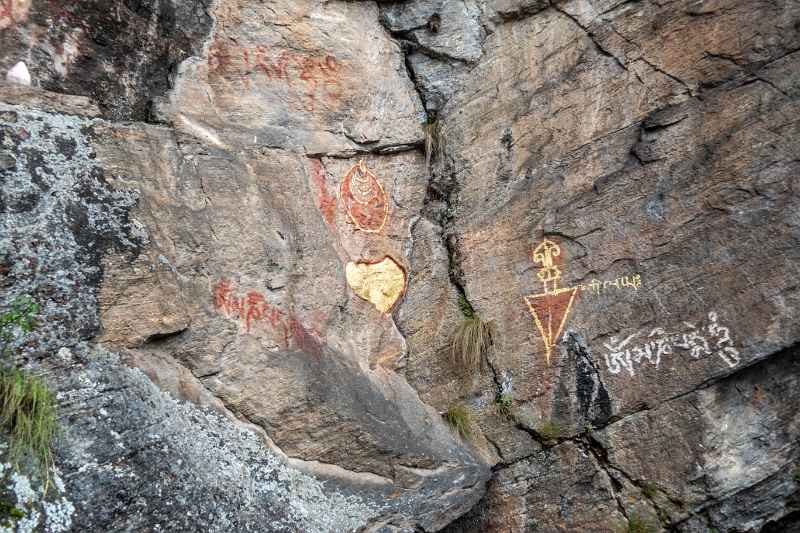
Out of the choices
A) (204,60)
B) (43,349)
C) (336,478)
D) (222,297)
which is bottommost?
(336,478)

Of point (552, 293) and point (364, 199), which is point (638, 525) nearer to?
point (552, 293)

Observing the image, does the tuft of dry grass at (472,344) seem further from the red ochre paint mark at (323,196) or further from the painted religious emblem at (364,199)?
the red ochre paint mark at (323,196)

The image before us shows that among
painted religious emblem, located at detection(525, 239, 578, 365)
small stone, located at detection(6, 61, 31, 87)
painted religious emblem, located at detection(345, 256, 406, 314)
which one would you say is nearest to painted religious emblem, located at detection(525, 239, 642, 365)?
painted religious emblem, located at detection(525, 239, 578, 365)

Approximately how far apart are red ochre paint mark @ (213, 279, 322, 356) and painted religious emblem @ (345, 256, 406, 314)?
26.7 inches

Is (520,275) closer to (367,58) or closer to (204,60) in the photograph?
(367,58)

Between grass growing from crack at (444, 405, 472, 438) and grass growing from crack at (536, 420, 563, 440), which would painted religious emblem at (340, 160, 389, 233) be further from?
grass growing from crack at (536, 420, 563, 440)

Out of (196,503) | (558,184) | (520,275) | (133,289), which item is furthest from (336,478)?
(558,184)

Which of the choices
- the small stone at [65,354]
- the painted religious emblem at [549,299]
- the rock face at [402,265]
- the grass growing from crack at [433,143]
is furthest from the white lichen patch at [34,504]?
the grass growing from crack at [433,143]

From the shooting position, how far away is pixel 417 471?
157 inches

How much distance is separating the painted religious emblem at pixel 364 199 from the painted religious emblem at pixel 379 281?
29 cm

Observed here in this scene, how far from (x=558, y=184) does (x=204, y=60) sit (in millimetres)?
2607

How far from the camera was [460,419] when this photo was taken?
441cm

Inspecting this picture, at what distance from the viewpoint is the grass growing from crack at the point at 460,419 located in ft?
14.3

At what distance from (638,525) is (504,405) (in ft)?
Result: 3.57
